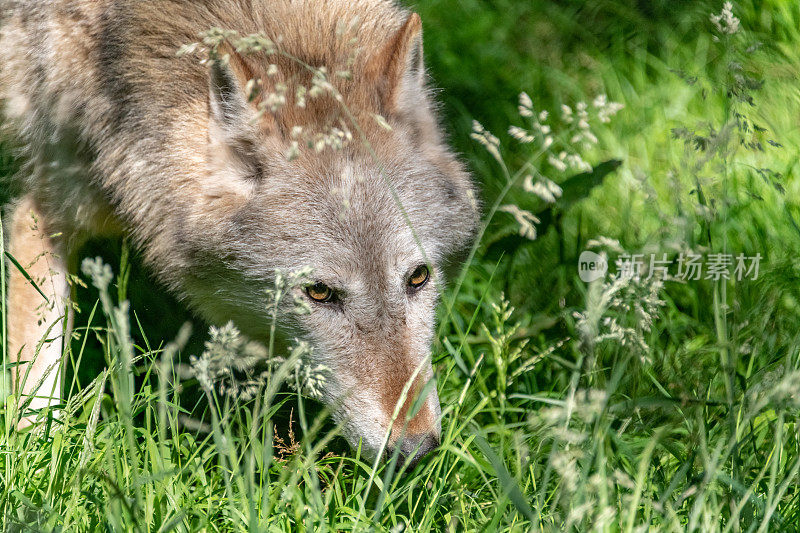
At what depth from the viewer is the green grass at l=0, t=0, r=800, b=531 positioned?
206 cm

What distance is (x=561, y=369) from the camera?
364 cm

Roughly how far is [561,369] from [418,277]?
38.5 inches

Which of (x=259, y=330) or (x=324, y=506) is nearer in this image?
(x=324, y=506)

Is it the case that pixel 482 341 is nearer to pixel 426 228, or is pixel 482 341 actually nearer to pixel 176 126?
pixel 426 228

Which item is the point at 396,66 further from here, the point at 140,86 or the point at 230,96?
the point at 140,86

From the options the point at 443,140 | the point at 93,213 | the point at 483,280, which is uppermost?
the point at 443,140

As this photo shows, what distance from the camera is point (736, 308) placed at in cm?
227

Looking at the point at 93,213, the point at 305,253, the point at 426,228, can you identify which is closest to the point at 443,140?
the point at 426,228

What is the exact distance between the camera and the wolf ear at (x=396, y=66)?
3.05 meters

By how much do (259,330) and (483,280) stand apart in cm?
156

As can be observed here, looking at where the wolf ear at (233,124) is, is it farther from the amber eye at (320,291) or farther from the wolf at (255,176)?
the amber eye at (320,291)

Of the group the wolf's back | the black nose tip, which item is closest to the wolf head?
the black nose tip

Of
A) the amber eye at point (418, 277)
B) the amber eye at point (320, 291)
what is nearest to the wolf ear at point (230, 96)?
the amber eye at point (320, 291)

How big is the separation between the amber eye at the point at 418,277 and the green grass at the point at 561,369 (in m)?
0.24
